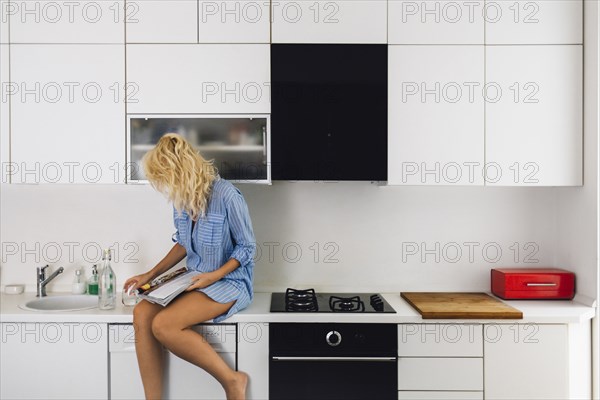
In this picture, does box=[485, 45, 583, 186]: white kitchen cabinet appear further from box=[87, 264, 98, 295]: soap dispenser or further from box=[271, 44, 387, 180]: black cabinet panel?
box=[87, 264, 98, 295]: soap dispenser

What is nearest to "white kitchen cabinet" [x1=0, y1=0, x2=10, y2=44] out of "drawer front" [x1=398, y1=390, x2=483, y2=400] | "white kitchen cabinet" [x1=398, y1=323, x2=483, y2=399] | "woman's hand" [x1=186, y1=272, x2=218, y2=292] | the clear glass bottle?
the clear glass bottle

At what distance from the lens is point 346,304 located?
2.60m

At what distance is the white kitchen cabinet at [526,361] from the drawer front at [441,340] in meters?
0.06

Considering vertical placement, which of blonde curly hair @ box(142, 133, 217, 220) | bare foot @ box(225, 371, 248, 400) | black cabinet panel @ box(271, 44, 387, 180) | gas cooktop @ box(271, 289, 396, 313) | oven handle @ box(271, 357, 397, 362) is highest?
black cabinet panel @ box(271, 44, 387, 180)

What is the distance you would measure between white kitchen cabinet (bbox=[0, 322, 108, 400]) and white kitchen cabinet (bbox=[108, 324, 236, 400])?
5 centimetres

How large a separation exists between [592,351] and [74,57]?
2.87 meters

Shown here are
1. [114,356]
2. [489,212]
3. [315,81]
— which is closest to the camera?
[114,356]

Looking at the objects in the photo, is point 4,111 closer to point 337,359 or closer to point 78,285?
point 78,285

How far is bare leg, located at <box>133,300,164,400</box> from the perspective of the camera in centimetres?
238

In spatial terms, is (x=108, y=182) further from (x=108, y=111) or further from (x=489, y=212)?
(x=489, y=212)

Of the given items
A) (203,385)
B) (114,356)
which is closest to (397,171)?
(203,385)

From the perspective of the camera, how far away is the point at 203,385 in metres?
2.48

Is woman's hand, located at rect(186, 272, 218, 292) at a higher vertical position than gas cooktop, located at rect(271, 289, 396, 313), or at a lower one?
higher

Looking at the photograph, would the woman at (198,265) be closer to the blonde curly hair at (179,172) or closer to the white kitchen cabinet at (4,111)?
the blonde curly hair at (179,172)
